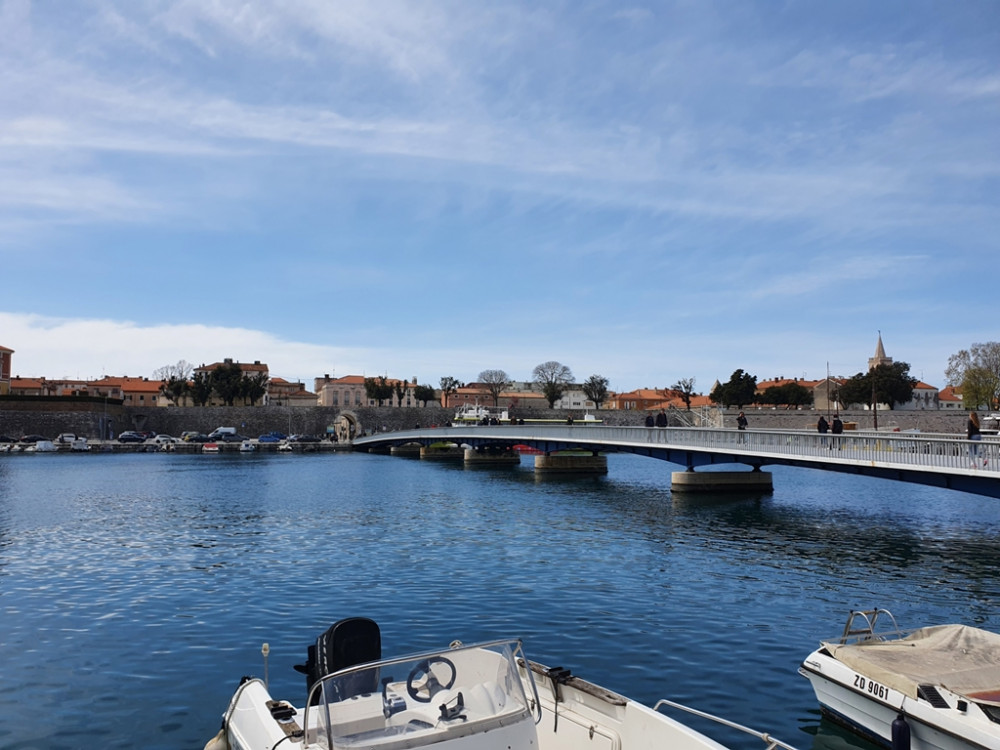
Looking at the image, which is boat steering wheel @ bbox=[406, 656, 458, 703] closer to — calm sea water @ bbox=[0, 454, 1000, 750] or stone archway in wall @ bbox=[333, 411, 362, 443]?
calm sea water @ bbox=[0, 454, 1000, 750]

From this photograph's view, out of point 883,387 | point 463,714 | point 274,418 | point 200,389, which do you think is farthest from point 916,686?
point 200,389

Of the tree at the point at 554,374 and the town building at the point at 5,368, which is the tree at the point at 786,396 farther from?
the town building at the point at 5,368

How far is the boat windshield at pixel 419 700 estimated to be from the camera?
22.4ft

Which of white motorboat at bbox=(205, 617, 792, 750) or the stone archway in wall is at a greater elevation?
the stone archway in wall

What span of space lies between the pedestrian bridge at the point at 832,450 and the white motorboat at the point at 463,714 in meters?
22.7

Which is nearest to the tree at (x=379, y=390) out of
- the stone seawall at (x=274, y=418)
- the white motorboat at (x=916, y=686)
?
the stone seawall at (x=274, y=418)

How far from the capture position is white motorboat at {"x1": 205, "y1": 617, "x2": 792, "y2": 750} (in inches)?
269

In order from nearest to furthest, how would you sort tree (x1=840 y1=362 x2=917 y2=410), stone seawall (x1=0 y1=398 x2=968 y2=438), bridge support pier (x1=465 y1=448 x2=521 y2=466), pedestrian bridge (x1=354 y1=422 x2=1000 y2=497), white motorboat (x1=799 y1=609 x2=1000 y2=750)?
white motorboat (x1=799 y1=609 x2=1000 y2=750) < pedestrian bridge (x1=354 y1=422 x2=1000 y2=497) < bridge support pier (x1=465 y1=448 x2=521 y2=466) < stone seawall (x1=0 y1=398 x2=968 y2=438) < tree (x1=840 y1=362 x2=917 y2=410)

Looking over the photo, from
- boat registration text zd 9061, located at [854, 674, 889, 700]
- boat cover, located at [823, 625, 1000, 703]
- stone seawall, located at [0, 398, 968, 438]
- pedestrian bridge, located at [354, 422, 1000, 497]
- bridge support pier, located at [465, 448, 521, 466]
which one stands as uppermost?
stone seawall, located at [0, 398, 968, 438]

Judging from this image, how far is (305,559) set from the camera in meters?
26.4

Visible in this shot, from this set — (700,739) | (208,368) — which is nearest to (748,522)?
(700,739)

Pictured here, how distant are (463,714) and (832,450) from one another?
3024 centimetres

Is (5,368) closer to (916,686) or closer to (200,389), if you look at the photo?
(200,389)

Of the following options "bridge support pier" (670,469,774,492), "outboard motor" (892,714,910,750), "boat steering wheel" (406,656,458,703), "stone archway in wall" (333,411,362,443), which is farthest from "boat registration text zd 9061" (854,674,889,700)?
"stone archway in wall" (333,411,362,443)
